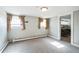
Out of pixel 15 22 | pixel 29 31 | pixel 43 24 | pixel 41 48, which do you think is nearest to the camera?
pixel 41 48

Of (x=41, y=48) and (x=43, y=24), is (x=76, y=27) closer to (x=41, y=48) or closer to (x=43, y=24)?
(x=41, y=48)

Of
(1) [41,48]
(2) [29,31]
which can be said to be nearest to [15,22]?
(2) [29,31]

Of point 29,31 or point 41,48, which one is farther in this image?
point 29,31

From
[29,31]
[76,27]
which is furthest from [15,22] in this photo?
[76,27]

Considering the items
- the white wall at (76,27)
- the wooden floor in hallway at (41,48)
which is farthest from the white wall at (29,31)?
the white wall at (76,27)

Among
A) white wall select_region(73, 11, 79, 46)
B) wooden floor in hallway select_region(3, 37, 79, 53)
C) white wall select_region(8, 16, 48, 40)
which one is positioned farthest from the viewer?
white wall select_region(8, 16, 48, 40)

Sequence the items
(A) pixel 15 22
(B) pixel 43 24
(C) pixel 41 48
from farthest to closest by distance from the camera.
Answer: (B) pixel 43 24 < (A) pixel 15 22 < (C) pixel 41 48

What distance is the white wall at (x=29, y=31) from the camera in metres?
5.01

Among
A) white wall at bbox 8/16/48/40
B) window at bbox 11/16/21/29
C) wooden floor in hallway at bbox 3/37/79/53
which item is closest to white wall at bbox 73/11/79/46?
wooden floor in hallway at bbox 3/37/79/53

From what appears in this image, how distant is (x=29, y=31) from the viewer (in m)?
5.80

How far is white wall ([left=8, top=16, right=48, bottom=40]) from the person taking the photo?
5014mm

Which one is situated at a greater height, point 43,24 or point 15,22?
point 15,22

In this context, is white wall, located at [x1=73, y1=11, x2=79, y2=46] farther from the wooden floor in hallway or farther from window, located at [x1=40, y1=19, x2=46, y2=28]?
window, located at [x1=40, y1=19, x2=46, y2=28]

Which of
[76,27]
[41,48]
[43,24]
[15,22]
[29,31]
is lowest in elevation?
[41,48]
